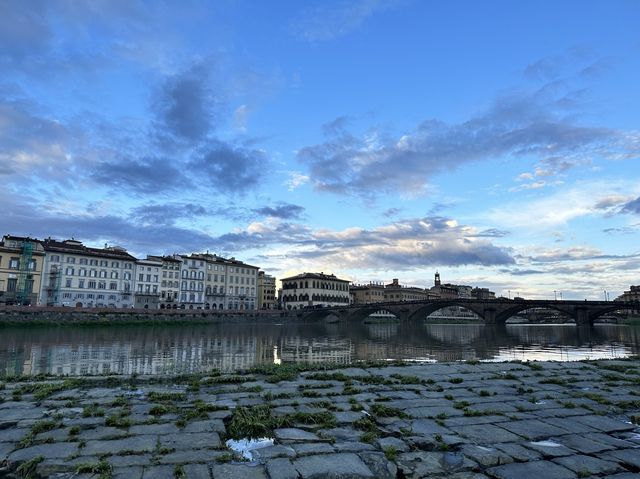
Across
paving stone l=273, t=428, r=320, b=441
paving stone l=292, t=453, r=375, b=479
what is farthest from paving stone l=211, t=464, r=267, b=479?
paving stone l=273, t=428, r=320, b=441

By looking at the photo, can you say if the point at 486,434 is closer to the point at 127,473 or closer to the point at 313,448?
the point at 313,448

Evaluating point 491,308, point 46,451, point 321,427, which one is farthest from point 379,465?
point 491,308

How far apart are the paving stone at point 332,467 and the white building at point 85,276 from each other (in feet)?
310

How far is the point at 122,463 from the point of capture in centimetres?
620

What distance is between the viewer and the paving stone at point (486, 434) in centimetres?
760

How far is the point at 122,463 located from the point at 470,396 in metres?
8.19

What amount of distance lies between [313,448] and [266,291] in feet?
510

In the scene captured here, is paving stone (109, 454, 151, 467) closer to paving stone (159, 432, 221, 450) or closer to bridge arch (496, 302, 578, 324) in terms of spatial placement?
paving stone (159, 432, 221, 450)

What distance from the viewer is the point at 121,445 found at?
274 inches

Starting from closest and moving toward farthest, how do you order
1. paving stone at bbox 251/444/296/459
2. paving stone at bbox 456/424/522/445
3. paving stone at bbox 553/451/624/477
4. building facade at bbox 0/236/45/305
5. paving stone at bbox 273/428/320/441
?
1. paving stone at bbox 553/451/624/477
2. paving stone at bbox 251/444/296/459
3. paving stone at bbox 273/428/320/441
4. paving stone at bbox 456/424/522/445
5. building facade at bbox 0/236/45/305

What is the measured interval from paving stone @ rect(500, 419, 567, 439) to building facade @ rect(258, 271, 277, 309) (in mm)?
151003

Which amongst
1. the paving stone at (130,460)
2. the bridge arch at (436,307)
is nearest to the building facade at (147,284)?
the bridge arch at (436,307)

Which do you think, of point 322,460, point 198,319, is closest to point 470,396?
point 322,460

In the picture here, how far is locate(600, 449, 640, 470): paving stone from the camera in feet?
21.9
